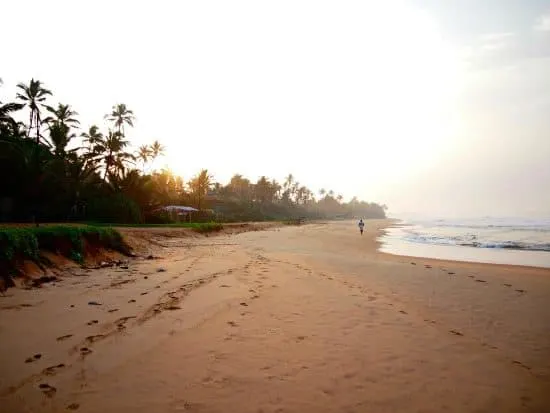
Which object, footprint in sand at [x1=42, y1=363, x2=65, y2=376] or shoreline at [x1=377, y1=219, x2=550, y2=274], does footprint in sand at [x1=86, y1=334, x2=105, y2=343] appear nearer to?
footprint in sand at [x1=42, y1=363, x2=65, y2=376]

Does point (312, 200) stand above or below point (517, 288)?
above

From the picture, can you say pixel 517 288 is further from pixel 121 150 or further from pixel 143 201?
pixel 121 150

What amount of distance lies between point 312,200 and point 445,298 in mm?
170672

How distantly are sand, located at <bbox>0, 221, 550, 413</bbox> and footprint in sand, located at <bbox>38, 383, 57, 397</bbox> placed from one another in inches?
0.7

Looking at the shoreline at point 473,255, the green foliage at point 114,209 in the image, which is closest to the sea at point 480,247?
the shoreline at point 473,255

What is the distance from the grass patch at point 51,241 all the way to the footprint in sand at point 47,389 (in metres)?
5.43

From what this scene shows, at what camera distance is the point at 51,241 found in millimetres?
9984

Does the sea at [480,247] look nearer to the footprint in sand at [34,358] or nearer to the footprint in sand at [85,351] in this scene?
the footprint in sand at [85,351]

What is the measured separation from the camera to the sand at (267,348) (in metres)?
3.43


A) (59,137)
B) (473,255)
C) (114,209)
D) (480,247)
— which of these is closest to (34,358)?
(473,255)

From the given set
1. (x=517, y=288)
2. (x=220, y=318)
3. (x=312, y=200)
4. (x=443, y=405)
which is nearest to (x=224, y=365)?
(x=220, y=318)

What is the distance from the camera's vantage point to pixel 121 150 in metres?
43.7

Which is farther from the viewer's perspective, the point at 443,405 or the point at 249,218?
the point at 249,218

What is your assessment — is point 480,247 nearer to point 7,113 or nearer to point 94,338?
point 94,338
